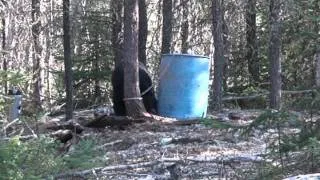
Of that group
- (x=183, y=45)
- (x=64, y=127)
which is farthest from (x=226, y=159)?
(x=183, y=45)

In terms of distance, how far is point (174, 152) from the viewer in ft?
26.7

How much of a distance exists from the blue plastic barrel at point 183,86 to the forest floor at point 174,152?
140 centimetres

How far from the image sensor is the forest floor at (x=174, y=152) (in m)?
6.48

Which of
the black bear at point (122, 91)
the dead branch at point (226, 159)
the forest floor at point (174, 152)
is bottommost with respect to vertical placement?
the forest floor at point (174, 152)

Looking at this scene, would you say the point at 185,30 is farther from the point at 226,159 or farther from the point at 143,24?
the point at 226,159

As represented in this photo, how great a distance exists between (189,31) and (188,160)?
1247 centimetres

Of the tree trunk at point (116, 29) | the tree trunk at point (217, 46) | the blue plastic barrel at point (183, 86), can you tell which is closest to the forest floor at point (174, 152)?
the blue plastic barrel at point (183, 86)

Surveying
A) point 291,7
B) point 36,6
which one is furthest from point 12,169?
point 36,6

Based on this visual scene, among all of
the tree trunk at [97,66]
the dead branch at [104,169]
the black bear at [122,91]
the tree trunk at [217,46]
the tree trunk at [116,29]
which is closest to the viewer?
the dead branch at [104,169]

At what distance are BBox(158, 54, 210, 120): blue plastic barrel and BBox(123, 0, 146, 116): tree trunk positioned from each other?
43.3 inches

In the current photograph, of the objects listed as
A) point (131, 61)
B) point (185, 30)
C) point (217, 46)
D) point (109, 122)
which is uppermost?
point (185, 30)

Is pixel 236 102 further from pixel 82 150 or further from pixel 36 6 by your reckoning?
pixel 82 150

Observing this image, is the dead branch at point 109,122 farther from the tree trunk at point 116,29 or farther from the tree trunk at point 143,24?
the tree trunk at point 116,29

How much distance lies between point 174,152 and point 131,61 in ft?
12.8
